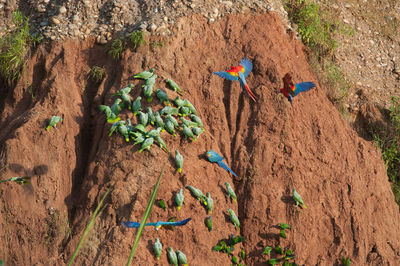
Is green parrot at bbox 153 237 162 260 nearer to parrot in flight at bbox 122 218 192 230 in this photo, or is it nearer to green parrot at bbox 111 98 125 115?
parrot in flight at bbox 122 218 192 230

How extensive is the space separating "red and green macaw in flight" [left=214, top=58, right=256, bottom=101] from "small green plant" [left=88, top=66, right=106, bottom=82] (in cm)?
151

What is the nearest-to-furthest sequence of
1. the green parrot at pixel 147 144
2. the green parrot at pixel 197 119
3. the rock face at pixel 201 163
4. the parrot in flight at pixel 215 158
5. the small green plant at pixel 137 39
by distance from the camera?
the rock face at pixel 201 163 < the green parrot at pixel 147 144 < the parrot in flight at pixel 215 158 < the green parrot at pixel 197 119 < the small green plant at pixel 137 39

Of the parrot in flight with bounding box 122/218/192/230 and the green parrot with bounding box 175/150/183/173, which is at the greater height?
the green parrot with bounding box 175/150/183/173

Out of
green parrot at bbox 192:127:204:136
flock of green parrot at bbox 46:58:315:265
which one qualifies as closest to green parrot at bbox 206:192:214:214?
flock of green parrot at bbox 46:58:315:265

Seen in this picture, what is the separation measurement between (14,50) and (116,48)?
140cm

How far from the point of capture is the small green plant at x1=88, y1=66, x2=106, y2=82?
7625mm

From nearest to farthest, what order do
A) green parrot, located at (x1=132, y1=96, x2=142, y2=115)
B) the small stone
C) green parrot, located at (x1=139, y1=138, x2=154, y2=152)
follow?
green parrot, located at (x1=139, y1=138, x2=154, y2=152) → green parrot, located at (x1=132, y1=96, x2=142, y2=115) → the small stone

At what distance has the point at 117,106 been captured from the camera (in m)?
6.95

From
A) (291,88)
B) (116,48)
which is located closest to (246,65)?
(291,88)

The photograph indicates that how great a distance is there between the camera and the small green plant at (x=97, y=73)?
7625 mm

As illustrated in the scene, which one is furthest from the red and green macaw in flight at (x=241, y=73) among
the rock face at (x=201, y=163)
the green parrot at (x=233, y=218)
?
the green parrot at (x=233, y=218)

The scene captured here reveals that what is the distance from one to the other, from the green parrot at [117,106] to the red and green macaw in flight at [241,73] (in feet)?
4.23

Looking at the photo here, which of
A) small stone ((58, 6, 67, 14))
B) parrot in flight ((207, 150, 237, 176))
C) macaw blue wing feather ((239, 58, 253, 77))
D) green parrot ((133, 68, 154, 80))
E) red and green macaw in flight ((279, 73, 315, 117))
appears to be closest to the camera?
parrot in flight ((207, 150, 237, 176))

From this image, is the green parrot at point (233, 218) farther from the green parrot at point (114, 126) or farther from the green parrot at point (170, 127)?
the green parrot at point (114, 126)
